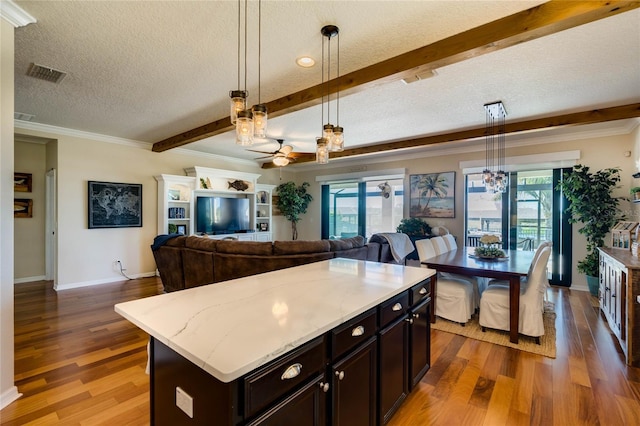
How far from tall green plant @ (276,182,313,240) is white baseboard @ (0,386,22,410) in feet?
20.5

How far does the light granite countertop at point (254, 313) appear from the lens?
0.97 m

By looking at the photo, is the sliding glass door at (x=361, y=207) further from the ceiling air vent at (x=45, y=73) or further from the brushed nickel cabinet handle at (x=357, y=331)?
the ceiling air vent at (x=45, y=73)

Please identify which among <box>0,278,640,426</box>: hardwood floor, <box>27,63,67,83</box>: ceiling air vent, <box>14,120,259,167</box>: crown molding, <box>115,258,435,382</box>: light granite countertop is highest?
<box>27,63,67,83</box>: ceiling air vent

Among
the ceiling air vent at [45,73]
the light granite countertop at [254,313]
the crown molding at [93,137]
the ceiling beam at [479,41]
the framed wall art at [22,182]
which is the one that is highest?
the ceiling air vent at [45,73]

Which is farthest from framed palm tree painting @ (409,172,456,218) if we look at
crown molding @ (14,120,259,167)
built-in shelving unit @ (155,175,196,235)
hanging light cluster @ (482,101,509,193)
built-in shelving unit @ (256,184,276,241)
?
built-in shelving unit @ (155,175,196,235)

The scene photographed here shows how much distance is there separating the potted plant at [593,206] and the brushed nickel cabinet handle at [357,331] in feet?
15.6

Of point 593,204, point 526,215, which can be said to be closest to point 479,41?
point 593,204

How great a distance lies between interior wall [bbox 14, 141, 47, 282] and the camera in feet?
17.1

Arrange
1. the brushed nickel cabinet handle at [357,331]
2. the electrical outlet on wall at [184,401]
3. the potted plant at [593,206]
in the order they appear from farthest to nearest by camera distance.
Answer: the potted plant at [593,206], the brushed nickel cabinet handle at [357,331], the electrical outlet on wall at [184,401]

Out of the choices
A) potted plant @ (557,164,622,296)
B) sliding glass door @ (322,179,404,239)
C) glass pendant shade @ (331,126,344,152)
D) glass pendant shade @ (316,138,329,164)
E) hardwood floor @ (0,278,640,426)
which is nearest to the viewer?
hardwood floor @ (0,278,640,426)

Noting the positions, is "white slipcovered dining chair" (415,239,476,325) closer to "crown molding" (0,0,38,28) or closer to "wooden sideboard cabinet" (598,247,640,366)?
"wooden sideboard cabinet" (598,247,640,366)

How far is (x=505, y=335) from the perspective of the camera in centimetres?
309

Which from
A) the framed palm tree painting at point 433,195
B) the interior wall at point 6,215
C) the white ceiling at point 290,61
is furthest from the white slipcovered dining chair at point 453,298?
the interior wall at point 6,215

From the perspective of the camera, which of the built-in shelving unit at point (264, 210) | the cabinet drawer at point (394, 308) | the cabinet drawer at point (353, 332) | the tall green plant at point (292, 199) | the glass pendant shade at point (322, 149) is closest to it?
the cabinet drawer at point (353, 332)
